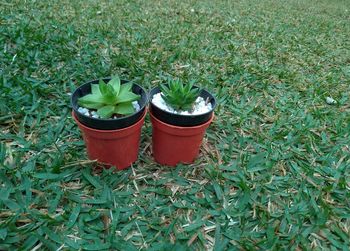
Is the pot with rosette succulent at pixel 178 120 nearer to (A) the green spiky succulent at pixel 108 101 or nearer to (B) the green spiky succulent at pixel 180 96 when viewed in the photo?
(B) the green spiky succulent at pixel 180 96

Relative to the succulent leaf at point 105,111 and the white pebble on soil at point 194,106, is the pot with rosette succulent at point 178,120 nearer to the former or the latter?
the white pebble on soil at point 194,106

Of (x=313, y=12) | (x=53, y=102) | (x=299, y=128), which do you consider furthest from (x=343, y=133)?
→ (x=313, y=12)

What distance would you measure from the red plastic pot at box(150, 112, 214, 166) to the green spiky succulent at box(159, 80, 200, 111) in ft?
0.28

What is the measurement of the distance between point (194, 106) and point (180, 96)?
0.32 feet

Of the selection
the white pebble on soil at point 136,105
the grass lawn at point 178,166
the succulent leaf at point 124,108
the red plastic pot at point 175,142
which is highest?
the succulent leaf at point 124,108

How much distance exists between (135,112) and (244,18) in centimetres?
254

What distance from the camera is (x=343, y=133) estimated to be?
1.51 m

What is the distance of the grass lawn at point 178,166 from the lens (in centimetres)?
100

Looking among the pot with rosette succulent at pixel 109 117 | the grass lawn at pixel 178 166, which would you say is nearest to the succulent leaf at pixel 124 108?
the pot with rosette succulent at pixel 109 117

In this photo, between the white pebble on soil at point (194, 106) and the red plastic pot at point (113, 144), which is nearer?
the red plastic pot at point (113, 144)

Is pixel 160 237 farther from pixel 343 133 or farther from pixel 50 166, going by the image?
pixel 343 133

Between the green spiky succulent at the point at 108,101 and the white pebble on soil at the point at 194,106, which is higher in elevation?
the green spiky succulent at the point at 108,101

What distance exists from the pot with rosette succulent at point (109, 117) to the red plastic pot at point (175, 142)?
0.09 metres

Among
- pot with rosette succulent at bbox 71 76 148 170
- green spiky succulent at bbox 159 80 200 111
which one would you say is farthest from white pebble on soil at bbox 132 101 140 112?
green spiky succulent at bbox 159 80 200 111
